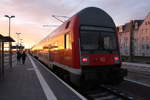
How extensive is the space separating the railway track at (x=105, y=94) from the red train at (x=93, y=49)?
20.5 inches

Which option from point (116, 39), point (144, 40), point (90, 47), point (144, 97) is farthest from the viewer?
point (144, 40)

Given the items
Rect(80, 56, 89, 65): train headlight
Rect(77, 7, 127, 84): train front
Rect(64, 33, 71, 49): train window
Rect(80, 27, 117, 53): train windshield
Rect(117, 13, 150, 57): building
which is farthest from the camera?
Rect(117, 13, 150, 57): building

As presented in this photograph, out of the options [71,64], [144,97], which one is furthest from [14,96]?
[144,97]

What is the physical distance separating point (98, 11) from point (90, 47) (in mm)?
1929

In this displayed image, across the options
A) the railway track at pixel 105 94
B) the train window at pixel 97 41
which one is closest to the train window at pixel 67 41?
the train window at pixel 97 41

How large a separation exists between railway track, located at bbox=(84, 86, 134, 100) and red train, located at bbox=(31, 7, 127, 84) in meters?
0.52

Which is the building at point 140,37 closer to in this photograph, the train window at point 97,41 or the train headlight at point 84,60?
the train window at point 97,41

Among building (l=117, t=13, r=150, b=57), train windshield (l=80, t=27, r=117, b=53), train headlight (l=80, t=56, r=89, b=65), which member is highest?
building (l=117, t=13, r=150, b=57)

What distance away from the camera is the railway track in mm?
8663

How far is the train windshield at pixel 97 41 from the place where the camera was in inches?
377

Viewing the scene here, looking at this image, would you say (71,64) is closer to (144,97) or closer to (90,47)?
(90,47)

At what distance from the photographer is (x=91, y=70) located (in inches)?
369

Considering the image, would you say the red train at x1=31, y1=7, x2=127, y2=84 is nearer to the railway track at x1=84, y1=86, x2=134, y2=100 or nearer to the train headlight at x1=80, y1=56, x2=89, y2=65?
the train headlight at x1=80, y1=56, x2=89, y2=65

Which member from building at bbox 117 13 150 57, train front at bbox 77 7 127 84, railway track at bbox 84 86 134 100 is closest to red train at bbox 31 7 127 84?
train front at bbox 77 7 127 84
